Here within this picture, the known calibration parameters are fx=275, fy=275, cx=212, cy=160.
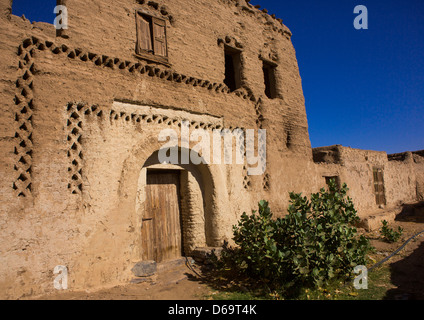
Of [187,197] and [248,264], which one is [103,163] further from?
[248,264]

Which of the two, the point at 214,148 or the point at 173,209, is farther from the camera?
the point at 214,148

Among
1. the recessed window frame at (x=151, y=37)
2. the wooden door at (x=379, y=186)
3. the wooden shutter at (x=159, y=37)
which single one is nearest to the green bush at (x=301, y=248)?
the recessed window frame at (x=151, y=37)

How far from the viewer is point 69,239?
4773 mm

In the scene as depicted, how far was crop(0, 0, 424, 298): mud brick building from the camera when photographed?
4.55 m

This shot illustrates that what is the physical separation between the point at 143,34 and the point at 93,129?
2781mm

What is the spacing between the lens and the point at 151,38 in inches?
263

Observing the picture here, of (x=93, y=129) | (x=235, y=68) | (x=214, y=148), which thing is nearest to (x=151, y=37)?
(x=93, y=129)

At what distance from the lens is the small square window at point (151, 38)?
6.44 metres

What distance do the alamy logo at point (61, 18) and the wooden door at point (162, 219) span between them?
11.5 ft

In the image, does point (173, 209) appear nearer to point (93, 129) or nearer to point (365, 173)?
point (93, 129)

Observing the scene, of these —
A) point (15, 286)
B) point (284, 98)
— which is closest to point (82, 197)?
point (15, 286)

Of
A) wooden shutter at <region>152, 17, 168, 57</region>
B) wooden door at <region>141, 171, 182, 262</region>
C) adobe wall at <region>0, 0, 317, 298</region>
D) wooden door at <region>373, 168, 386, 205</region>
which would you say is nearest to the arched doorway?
wooden door at <region>141, 171, 182, 262</region>

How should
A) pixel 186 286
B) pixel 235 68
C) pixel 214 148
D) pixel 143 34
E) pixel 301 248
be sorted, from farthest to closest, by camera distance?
pixel 235 68, pixel 214 148, pixel 143 34, pixel 186 286, pixel 301 248
